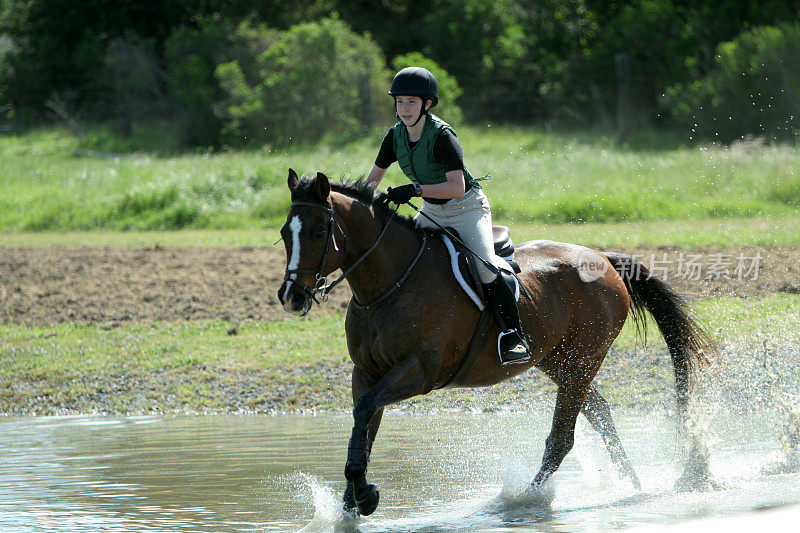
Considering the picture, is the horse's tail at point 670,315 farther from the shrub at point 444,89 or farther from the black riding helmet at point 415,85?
the shrub at point 444,89

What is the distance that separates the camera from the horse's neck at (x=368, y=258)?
6.00m

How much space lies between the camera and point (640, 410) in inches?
375

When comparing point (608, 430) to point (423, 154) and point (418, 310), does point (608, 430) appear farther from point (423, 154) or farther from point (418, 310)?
point (423, 154)

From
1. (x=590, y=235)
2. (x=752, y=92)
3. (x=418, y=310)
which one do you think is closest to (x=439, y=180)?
(x=418, y=310)

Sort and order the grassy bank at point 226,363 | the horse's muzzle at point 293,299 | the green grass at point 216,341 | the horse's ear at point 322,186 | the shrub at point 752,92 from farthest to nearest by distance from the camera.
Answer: the shrub at point 752,92
the green grass at point 216,341
the grassy bank at point 226,363
the horse's ear at point 322,186
the horse's muzzle at point 293,299

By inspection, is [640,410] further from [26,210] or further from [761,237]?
[26,210]

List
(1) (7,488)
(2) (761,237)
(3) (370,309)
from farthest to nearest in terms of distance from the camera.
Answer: (2) (761,237)
(1) (7,488)
(3) (370,309)

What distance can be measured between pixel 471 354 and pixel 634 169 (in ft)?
53.3

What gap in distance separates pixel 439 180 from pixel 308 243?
120cm

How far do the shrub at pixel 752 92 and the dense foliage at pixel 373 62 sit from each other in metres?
0.06

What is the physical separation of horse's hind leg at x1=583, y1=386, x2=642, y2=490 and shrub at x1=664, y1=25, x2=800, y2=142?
18831 mm

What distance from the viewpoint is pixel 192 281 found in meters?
14.8

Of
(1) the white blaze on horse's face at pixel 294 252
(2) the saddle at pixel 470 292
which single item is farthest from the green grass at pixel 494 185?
(1) the white blaze on horse's face at pixel 294 252

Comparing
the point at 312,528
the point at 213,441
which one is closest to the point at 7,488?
the point at 213,441
